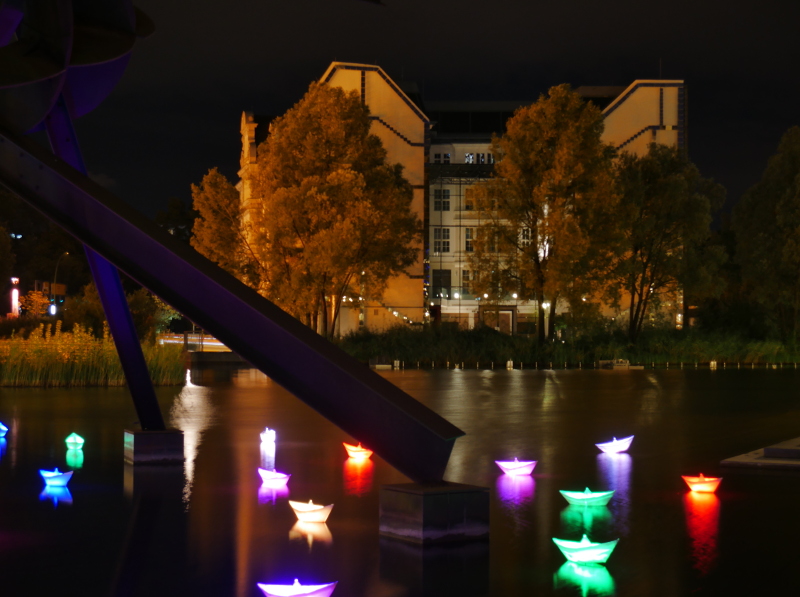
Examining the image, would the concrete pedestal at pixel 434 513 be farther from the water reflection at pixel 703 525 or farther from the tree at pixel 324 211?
the tree at pixel 324 211

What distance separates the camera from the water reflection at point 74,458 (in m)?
9.23

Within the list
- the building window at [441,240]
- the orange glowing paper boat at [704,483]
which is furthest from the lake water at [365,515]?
the building window at [441,240]

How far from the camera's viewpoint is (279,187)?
36719mm

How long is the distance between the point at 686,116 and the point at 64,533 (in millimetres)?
52534

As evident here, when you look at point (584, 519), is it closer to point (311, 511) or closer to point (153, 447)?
point (311, 511)

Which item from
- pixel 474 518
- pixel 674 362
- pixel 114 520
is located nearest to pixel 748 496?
pixel 474 518

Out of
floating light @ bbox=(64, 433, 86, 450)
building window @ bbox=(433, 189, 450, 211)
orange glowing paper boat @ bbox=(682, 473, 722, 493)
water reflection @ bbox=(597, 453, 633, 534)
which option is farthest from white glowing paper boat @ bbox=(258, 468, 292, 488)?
building window @ bbox=(433, 189, 450, 211)

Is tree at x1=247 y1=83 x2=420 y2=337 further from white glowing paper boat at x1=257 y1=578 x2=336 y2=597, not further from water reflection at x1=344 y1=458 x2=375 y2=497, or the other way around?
white glowing paper boat at x1=257 y1=578 x2=336 y2=597

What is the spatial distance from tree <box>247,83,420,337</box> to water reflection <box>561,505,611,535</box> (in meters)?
27.7

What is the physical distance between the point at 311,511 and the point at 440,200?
5266 cm

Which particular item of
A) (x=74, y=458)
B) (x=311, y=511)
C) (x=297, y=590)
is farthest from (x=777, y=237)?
(x=297, y=590)

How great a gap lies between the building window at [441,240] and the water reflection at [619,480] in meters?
48.4

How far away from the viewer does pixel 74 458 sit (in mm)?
9672

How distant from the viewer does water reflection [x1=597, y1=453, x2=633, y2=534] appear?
6938 millimetres
